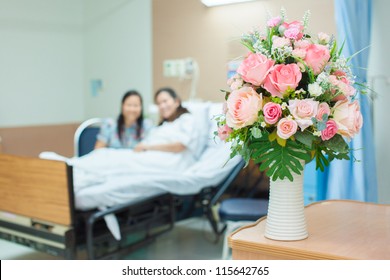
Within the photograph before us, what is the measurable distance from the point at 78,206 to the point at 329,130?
1719 millimetres

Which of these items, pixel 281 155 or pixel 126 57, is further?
pixel 126 57

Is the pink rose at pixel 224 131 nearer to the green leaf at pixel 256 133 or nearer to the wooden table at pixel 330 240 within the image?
the green leaf at pixel 256 133

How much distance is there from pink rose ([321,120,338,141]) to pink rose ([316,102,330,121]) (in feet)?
0.08

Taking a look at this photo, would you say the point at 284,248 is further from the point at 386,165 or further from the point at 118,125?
the point at 118,125

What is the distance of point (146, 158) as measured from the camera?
121 inches

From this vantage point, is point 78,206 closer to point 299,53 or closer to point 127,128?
point 127,128

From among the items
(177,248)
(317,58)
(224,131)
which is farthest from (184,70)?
(317,58)

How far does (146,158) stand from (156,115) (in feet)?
3.42

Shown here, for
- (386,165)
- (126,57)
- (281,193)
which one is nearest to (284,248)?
(281,193)

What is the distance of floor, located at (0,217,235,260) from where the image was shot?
2.99 meters

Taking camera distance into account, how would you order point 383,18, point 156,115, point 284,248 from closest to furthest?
point 284,248 → point 383,18 → point 156,115

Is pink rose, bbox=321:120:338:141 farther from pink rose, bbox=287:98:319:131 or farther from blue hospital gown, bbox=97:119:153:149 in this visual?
blue hospital gown, bbox=97:119:153:149

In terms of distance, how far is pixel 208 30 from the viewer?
10.5 feet

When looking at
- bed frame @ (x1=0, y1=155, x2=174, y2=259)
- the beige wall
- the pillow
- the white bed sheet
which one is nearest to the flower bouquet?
the beige wall
